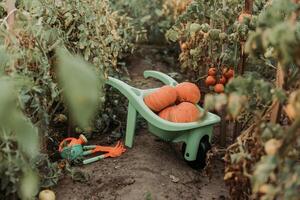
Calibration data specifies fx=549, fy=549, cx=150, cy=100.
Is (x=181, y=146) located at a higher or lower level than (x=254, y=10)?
lower

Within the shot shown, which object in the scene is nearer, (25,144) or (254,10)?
(25,144)

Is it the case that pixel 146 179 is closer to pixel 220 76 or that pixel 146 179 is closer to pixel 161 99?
pixel 161 99

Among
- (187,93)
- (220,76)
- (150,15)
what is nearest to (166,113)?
(187,93)

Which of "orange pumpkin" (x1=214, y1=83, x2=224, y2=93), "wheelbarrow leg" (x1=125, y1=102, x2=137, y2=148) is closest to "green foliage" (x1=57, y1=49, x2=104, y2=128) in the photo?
"wheelbarrow leg" (x1=125, y1=102, x2=137, y2=148)

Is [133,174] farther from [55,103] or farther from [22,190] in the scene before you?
[22,190]

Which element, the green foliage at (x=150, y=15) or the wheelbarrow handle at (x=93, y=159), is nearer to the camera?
the wheelbarrow handle at (x=93, y=159)

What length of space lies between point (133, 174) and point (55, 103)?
659 millimetres

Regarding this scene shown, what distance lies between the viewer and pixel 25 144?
2.12 metres

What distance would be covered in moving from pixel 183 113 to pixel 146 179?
0.44 meters

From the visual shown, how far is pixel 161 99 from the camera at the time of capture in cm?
320

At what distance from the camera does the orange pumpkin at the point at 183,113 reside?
10.4 ft

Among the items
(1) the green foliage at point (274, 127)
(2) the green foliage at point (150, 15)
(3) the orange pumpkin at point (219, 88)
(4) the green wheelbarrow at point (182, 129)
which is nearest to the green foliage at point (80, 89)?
(1) the green foliage at point (274, 127)

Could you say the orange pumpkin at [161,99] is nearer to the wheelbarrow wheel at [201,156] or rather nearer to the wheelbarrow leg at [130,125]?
the wheelbarrow leg at [130,125]

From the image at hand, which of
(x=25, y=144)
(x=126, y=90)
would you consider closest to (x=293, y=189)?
(x=25, y=144)
